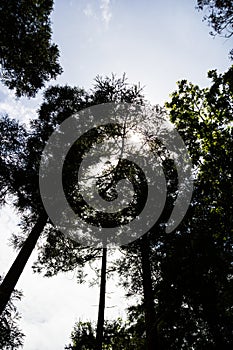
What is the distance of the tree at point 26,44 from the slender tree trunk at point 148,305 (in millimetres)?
9027

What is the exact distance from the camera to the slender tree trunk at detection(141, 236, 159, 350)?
983cm

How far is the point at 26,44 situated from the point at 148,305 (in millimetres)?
11155

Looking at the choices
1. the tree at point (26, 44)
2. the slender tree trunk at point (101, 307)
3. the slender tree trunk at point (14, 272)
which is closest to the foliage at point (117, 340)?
the slender tree trunk at point (101, 307)

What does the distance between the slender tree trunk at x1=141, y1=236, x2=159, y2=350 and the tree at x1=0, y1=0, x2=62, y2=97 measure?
903 cm

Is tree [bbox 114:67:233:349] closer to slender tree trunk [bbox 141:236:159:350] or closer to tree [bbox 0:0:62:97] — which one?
slender tree trunk [bbox 141:236:159:350]

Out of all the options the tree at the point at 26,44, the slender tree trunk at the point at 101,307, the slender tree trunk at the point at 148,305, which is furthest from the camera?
the slender tree trunk at the point at 101,307

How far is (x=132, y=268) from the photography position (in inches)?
521

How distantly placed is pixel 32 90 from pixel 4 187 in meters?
4.50

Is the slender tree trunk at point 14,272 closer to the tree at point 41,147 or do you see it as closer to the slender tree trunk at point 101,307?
the tree at point 41,147

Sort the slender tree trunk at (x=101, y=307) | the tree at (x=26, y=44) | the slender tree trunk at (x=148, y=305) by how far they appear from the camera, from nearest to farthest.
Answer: the tree at (x=26, y=44)
the slender tree trunk at (x=148, y=305)
the slender tree trunk at (x=101, y=307)

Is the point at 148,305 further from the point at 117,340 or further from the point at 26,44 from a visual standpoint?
the point at 26,44

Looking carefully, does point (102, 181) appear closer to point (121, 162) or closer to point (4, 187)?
point (121, 162)

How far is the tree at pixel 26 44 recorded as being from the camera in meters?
6.93

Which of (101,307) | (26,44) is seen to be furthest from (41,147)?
(101,307)
